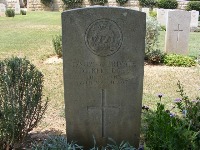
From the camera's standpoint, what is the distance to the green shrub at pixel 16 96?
3.60 meters

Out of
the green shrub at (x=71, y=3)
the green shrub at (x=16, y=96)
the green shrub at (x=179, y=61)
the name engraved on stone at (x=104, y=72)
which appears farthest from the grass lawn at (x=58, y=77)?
the green shrub at (x=71, y=3)

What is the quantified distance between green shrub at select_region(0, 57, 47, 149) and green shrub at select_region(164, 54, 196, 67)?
6.23 metres

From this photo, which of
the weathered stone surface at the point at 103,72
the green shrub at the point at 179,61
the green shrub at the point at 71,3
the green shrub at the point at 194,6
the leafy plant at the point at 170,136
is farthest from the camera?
the green shrub at the point at 71,3

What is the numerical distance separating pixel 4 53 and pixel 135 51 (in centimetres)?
772

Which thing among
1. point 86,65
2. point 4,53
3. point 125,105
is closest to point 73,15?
point 86,65

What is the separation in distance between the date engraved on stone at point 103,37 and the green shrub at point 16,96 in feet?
2.63

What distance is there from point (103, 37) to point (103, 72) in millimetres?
404

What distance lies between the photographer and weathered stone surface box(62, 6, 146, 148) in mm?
3453

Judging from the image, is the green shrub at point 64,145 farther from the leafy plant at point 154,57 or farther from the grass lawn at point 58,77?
the leafy plant at point 154,57

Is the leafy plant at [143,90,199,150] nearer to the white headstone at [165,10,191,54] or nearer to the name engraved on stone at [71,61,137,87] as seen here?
the name engraved on stone at [71,61,137,87]

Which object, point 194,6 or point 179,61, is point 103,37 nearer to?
point 179,61

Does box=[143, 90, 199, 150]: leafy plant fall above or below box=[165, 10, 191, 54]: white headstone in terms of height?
below

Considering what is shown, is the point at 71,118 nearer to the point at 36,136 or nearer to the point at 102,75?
the point at 102,75

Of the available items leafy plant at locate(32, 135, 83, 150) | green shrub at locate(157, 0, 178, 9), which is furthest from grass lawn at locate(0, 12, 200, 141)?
green shrub at locate(157, 0, 178, 9)
